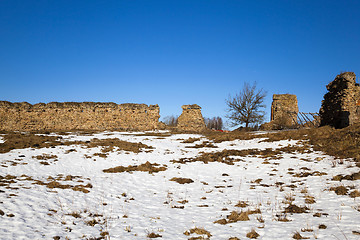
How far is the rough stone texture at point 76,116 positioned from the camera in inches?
1142

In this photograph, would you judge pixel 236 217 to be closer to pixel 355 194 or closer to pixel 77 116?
pixel 355 194

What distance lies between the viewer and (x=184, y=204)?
268 inches

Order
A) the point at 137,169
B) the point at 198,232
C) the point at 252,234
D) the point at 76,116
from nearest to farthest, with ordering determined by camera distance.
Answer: the point at 252,234 → the point at 198,232 → the point at 137,169 → the point at 76,116

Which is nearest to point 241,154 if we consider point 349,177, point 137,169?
point 137,169

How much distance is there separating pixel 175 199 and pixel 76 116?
26571 millimetres

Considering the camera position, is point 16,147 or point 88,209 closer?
point 88,209

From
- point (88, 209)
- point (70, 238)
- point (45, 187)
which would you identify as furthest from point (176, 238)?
point (45, 187)

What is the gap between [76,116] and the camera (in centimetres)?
2994

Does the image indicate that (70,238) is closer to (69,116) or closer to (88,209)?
(88,209)

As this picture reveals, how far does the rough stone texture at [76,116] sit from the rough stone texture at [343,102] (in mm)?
20324

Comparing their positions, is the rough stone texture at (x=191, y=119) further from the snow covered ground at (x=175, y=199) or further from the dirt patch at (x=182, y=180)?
the dirt patch at (x=182, y=180)

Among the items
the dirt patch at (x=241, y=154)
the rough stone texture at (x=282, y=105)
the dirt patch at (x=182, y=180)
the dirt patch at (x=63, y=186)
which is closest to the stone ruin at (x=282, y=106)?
the rough stone texture at (x=282, y=105)

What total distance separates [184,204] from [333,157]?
8.15 metres

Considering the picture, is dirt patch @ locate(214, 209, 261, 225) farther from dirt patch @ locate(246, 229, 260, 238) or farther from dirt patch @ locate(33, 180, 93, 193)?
dirt patch @ locate(33, 180, 93, 193)
